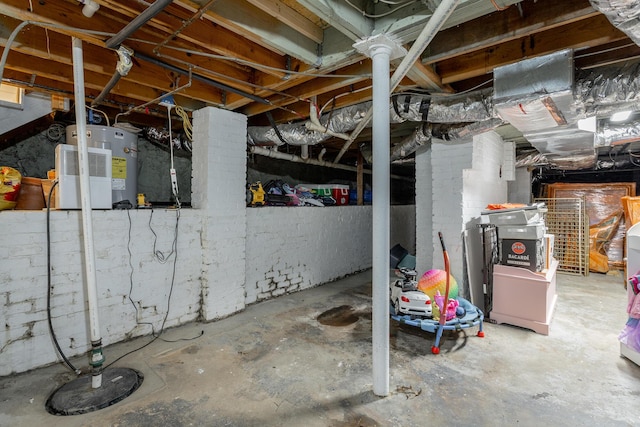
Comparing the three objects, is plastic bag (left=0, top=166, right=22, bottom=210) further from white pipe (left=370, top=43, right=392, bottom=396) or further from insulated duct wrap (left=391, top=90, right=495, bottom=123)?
insulated duct wrap (left=391, top=90, right=495, bottom=123)

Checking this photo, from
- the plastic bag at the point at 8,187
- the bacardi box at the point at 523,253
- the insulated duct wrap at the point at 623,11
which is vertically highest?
the insulated duct wrap at the point at 623,11

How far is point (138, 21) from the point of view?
5.47 ft

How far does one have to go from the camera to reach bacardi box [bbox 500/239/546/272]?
293 centimetres

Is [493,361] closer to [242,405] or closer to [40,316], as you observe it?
[242,405]

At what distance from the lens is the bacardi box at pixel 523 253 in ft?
9.62

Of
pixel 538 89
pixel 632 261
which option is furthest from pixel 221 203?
pixel 632 261

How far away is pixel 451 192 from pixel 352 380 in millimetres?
2288

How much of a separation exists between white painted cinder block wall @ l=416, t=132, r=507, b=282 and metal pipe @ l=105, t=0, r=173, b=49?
9.78 ft

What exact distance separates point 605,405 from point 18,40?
438cm

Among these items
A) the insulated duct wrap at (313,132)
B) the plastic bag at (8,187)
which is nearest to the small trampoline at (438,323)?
the insulated duct wrap at (313,132)

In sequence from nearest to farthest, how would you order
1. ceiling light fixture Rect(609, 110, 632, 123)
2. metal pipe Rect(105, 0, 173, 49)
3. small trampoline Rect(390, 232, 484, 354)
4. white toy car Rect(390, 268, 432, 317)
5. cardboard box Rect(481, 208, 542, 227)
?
1. metal pipe Rect(105, 0, 173, 49)
2. small trampoline Rect(390, 232, 484, 354)
3. white toy car Rect(390, 268, 432, 317)
4. cardboard box Rect(481, 208, 542, 227)
5. ceiling light fixture Rect(609, 110, 632, 123)

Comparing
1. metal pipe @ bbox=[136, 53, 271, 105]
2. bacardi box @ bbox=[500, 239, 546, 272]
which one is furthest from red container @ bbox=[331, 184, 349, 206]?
bacardi box @ bbox=[500, 239, 546, 272]

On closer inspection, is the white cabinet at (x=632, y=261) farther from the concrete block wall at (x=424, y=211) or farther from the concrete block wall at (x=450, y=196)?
the concrete block wall at (x=424, y=211)

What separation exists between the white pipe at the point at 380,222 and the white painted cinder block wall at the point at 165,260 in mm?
1924
